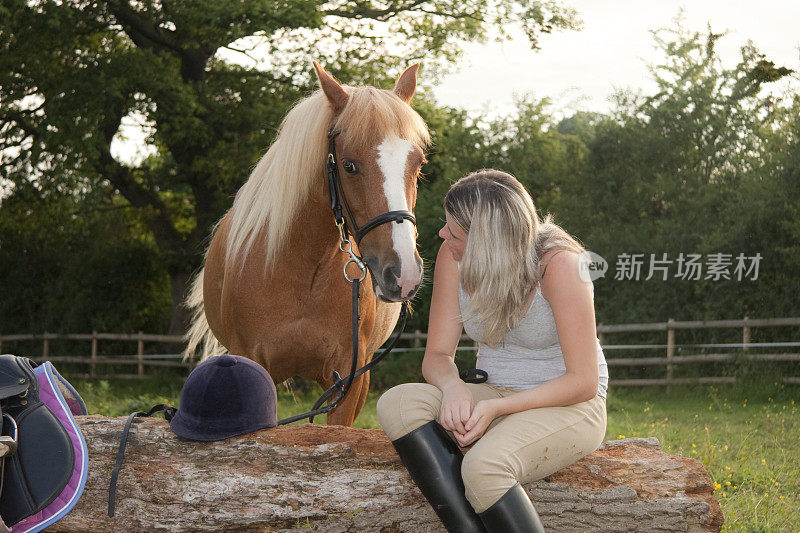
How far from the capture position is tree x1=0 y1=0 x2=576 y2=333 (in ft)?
41.2

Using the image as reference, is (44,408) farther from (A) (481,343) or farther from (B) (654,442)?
(B) (654,442)

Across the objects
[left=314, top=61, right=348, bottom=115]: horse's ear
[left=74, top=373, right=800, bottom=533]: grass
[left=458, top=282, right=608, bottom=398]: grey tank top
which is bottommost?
[left=74, top=373, right=800, bottom=533]: grass

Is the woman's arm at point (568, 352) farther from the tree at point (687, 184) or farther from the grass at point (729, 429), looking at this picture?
the tree at point (687, 184)

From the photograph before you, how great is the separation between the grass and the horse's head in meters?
2.20

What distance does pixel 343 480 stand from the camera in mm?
2791

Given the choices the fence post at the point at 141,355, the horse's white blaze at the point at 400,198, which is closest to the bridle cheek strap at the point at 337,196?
the horse's white blaze at the point at 400,198

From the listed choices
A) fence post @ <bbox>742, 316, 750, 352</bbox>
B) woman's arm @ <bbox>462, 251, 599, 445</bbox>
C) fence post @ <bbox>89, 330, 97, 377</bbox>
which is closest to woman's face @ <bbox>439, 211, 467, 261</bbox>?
woman's arm @ <bbox>462, 251, 599, 445</bbox>

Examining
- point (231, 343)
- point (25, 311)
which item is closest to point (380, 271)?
point (231, 343)

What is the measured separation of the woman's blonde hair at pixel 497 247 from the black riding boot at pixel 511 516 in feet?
1.95

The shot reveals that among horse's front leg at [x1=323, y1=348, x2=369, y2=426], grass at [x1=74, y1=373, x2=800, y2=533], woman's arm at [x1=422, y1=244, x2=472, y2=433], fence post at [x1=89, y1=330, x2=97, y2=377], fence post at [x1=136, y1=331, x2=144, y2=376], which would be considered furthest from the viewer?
fence post at [x1=89, y1=330, x2=97, y2=377]

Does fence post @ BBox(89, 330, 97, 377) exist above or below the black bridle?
below

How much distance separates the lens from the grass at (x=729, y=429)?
4320 mm

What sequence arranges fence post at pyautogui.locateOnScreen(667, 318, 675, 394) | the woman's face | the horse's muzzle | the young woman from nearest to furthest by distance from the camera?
the young woman, the woman's face, the horse's muzzle, fence post at pyautogui.locateOnScreen(667, 318, 675, 394)

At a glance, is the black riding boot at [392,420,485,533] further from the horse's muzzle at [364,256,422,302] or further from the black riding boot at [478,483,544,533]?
the horse's muzzle at [364,256,422,302]
